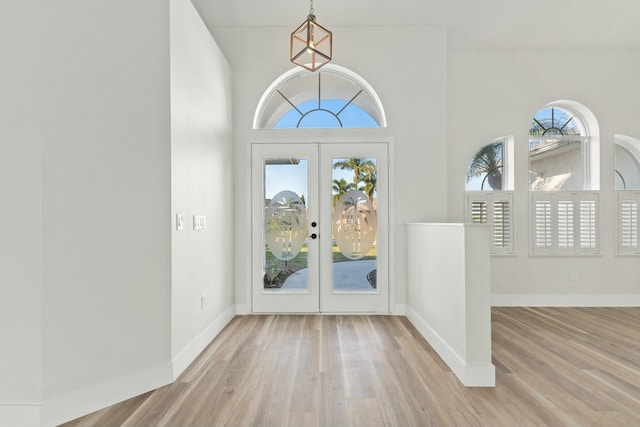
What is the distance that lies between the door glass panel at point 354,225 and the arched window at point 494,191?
1.36m

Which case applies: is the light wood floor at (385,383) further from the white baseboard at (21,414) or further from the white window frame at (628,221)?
the white window frame at (628,221)

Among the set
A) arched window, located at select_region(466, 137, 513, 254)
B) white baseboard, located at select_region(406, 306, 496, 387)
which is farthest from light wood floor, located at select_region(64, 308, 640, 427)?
arched window, located at select_region(466, 137, 513, 254)

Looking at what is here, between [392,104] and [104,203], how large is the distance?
10.6 feet

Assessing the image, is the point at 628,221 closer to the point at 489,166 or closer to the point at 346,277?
the point at 489,166

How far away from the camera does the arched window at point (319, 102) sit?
14.4ft

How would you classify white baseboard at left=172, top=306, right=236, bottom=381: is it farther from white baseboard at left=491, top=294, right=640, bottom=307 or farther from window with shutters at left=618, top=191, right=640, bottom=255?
window with shutters at left=618, top=191, right=640, bottom=255

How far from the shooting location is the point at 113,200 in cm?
225

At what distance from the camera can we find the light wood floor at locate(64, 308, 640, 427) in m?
2.01

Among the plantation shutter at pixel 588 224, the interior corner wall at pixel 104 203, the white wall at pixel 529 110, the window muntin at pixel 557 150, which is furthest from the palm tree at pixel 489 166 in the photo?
the interior corner wall at pixel 104 203

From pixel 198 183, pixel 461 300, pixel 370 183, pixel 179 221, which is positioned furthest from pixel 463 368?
A: pixel 198 183

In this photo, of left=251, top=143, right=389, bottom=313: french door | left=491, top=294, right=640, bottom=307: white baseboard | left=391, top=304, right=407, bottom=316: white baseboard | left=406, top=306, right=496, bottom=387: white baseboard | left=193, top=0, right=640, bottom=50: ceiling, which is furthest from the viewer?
left=491, top=294, right=640, bottom=307: white baseboard

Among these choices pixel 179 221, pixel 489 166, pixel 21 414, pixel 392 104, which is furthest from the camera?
pixel 489 166

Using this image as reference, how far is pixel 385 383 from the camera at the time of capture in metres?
2.41

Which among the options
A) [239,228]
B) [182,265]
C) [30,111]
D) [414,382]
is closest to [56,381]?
[182,265]
